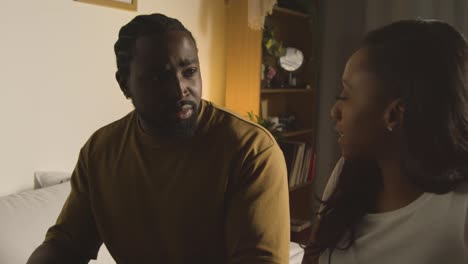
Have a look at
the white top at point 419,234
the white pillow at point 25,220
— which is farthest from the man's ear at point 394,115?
the white pillow at point 25,220

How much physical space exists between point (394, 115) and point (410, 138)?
0.14 feet

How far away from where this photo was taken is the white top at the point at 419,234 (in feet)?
2.45

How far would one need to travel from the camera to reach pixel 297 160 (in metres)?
3.04

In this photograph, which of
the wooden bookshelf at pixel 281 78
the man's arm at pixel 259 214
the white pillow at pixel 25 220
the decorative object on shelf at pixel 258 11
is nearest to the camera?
the man's arm at pixel 259 214

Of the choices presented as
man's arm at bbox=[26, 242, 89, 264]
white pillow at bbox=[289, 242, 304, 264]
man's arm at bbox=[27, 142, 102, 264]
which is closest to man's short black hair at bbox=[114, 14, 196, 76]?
man's arm at bbox=[27, 142, 102, 264]

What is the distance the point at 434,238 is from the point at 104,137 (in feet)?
2.59

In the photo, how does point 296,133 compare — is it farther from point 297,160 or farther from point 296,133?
point 297,160

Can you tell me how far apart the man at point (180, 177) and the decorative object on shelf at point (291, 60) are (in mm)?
1919

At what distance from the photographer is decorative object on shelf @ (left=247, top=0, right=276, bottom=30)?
2668mm

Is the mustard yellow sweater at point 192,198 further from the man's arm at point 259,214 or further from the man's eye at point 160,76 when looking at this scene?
the man's eye at point 160,76

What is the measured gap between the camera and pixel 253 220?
1.04m

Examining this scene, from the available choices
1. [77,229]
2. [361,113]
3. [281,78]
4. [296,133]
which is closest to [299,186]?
[296,133]

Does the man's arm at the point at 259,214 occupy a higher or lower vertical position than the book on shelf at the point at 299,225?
higher

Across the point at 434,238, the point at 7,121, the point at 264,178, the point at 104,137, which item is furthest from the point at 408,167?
the point at 7,121
